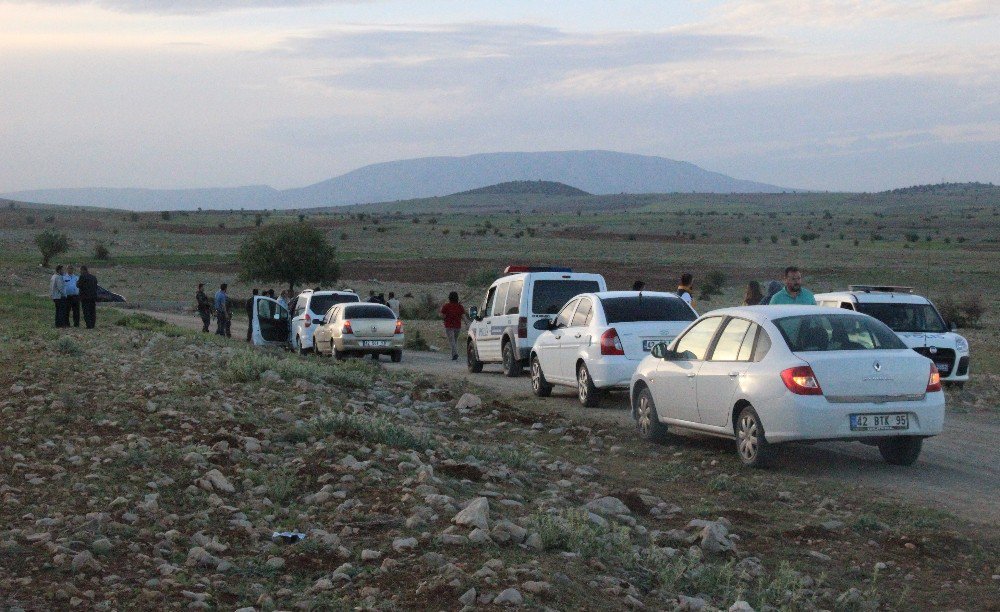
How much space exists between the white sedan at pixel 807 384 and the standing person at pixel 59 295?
22.0m

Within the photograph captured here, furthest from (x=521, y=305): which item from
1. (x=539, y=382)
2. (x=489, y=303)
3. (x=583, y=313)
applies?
(x=583, y=313)

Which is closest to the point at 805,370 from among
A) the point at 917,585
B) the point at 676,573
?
the point at 917,585

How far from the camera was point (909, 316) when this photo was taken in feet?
69.7

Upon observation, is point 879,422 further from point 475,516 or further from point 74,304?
point 74,304

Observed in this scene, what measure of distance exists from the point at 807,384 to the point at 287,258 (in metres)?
54.0

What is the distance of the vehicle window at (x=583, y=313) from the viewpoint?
1705 centimetres

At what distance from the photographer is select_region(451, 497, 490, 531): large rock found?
7.28 meters

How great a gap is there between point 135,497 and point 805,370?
19.2ft

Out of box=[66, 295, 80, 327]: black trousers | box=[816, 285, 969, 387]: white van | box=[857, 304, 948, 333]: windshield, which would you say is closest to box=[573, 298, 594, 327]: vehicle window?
box=[816, 285, 969, 387]: white van

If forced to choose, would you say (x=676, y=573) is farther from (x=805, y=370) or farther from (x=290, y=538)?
(x=805, y=370)

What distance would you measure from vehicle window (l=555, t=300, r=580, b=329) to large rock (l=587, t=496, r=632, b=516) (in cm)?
905

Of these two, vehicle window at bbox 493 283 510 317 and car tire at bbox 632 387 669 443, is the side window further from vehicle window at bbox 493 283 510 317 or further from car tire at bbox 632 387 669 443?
vehicle window at bbox 493 283 510 317

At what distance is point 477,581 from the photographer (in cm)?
621

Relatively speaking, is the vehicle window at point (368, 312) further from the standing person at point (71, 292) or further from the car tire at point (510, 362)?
the standing person at point (71, 292)
